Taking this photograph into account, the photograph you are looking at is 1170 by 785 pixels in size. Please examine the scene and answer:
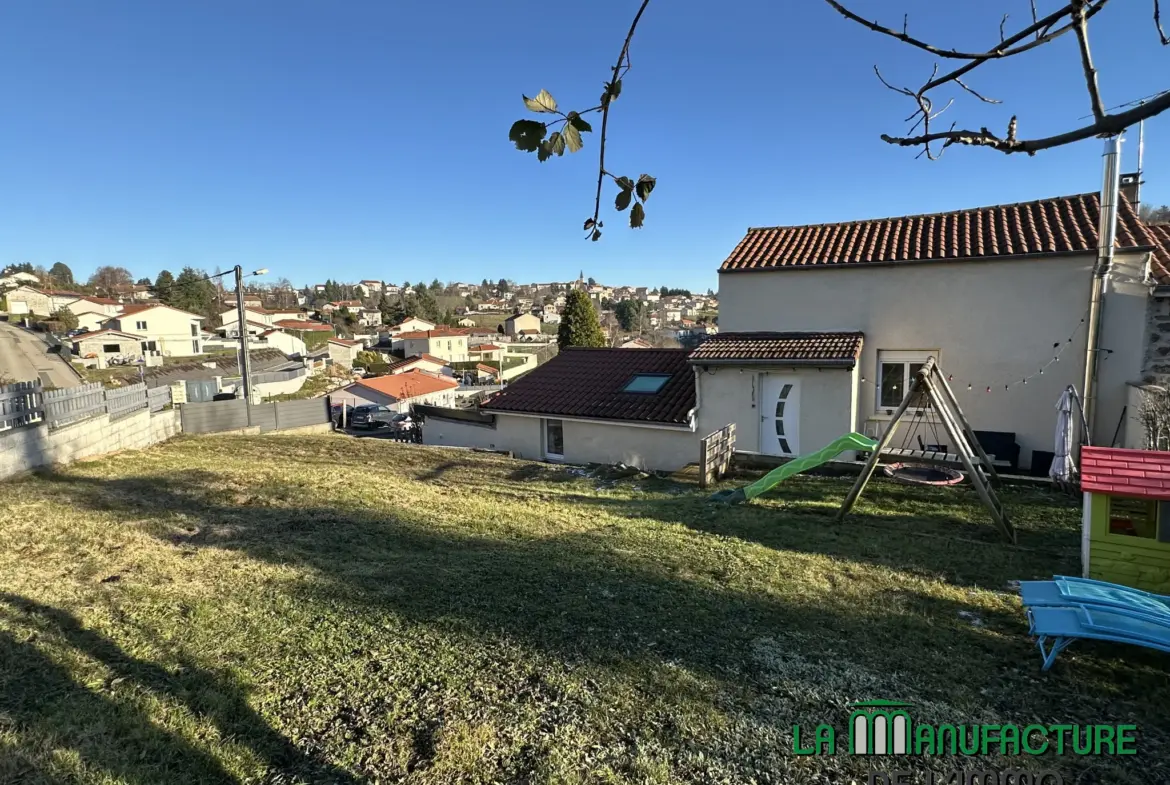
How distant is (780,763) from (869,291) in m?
11.4

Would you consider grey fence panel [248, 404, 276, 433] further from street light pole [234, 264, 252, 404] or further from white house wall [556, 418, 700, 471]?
white house wall [556, 418, 700, 471]

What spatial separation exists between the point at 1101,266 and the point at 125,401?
2200 cm

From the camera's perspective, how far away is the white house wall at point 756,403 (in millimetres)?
11703

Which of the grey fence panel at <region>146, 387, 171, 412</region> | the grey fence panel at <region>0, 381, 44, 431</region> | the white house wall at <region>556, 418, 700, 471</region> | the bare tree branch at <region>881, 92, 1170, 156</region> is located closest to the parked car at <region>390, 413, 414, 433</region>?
the grey fence panel at <region>146, 387, 171, 412</region>

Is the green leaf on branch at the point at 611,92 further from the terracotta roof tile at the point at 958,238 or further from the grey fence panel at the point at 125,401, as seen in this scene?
the grey fence panel at the point at 125,401

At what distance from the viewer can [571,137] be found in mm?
1834

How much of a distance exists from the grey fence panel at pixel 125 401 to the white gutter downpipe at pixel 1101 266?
20.8 m

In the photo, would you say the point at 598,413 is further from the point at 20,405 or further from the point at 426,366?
the point at 426,366

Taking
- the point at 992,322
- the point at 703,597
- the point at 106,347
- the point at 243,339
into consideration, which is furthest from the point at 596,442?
the point at 106,347

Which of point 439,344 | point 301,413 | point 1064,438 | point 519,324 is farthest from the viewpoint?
point 519,324

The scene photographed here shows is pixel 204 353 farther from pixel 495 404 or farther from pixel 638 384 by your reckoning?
pixel 638 384

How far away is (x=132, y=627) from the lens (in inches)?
169

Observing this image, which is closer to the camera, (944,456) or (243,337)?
(944,456)

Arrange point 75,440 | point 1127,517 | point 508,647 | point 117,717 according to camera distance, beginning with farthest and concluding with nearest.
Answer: point 75,440 → point 1127,517 → point 508,647 → point 117,717
